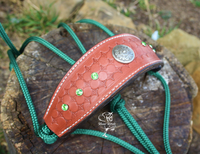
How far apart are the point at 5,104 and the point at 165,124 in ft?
3.14

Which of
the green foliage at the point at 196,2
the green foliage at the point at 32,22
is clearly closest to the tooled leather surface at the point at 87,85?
the green foliage at the point at 32,22

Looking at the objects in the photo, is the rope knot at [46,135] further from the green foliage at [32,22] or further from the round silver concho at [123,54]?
the green foliage at [32,22]

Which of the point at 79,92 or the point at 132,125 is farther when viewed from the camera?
the point at 132,125

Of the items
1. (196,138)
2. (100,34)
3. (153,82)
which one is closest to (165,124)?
(153,82)

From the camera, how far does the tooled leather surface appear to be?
32.9 inches

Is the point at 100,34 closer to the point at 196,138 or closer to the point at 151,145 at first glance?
the point at 151,145

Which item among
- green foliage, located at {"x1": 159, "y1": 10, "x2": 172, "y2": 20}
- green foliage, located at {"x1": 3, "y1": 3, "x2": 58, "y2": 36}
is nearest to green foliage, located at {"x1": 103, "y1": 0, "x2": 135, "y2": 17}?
green foliage, located at {"x1": 159, "y1": 10, "x2": 172, "y2": 20}

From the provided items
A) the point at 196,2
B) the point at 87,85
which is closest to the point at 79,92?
the point at 87,85

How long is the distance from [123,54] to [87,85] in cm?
26

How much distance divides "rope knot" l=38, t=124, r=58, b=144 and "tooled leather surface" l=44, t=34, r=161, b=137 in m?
0.02

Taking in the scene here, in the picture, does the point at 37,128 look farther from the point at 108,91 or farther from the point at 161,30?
the point at 161,30

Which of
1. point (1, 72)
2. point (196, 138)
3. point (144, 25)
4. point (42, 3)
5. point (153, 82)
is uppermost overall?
point (42, 3)

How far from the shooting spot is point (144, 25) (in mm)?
2885

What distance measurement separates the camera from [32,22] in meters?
2.26
